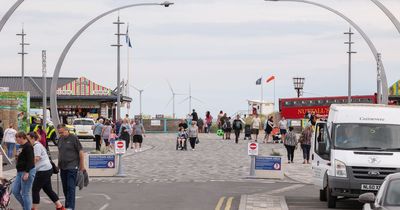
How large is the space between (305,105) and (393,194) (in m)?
62.9

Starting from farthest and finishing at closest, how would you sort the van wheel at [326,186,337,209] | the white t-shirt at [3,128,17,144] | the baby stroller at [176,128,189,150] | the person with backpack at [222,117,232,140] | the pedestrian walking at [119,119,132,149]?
the person with backpack at [222,117,232,140] → the baby stroller at [176,128,189,150] → the pedestrian walking at [119,119,132,149] → the white t-shirt at [3,128,17,144] → the van wheel at [326,186,337,209]

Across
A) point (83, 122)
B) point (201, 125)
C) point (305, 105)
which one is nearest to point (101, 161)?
point (83, 122)

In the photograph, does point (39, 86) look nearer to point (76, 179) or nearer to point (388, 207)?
point (76, 179)

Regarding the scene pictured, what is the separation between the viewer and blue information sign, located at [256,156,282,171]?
30.6 metres

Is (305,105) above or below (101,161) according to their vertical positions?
above

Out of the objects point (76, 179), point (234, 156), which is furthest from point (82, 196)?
point (234, 156)

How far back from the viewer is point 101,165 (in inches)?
1225

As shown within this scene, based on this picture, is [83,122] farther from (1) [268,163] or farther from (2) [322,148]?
(2) [322,148]

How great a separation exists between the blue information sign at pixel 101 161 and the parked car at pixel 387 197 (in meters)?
18.7

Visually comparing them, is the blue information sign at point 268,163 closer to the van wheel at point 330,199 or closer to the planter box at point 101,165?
the planter box at point 101,165

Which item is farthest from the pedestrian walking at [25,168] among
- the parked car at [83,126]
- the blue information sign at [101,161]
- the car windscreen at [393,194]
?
the parked car at [83,126]

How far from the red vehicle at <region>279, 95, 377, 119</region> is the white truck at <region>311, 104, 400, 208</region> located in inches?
2004

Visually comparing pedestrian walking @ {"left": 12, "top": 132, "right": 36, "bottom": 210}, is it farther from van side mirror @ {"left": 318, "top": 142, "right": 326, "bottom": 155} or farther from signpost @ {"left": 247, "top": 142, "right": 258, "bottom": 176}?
signpost @ {"left": 247, "top": 142, "right": 258, "bottom": 176}

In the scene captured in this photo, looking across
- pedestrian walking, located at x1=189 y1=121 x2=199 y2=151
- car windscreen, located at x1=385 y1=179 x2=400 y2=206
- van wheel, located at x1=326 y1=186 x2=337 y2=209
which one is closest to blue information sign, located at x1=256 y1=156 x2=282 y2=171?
van wheel, located at x1=326 y1=186 x2=337 y2=209
